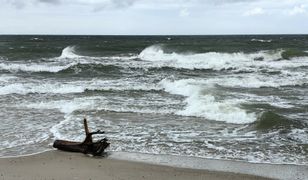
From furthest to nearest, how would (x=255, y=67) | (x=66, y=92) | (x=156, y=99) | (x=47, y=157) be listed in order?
(x=255, y=67), (x=66, y=92), (x=156, y=99), (x=47, y=157)

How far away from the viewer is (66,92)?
756 inches

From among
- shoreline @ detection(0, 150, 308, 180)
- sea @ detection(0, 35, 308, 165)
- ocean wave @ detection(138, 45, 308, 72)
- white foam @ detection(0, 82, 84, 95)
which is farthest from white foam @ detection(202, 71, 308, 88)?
shoreline @ detection(0, 150, 308, 180)

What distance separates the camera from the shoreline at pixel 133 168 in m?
7.98

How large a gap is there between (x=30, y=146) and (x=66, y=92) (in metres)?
9.11

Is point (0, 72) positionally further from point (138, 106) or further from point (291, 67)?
point (291, 67)

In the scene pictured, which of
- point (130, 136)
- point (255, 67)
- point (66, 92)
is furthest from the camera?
point (255, 67)

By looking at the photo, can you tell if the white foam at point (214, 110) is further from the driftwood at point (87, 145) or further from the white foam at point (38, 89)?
the white foam at point (38, 89)

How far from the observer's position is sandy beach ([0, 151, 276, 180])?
26.0 feet

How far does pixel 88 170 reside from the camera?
8273mm

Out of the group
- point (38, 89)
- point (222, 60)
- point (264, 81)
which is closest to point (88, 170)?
point (38, 89)

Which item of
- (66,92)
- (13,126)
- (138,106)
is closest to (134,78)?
(66,92)

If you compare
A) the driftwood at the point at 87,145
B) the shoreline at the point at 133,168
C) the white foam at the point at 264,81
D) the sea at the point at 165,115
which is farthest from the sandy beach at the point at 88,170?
the white foam at the point at 264,81

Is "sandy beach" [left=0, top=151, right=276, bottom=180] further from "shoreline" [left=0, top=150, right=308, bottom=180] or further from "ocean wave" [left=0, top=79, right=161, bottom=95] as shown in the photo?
"ocean wave" [left=0, top=79, right=161, bottom=95]

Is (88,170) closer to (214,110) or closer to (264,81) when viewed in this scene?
(214,110)
